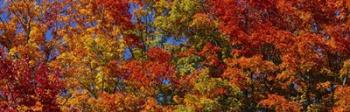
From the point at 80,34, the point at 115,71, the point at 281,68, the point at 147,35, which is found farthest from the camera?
the point at 80,34

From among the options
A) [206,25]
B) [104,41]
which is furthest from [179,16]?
[104,41]

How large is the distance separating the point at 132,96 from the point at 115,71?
90.2 inches

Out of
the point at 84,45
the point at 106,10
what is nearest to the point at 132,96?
the point at 84,45

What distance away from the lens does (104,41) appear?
3538 cm

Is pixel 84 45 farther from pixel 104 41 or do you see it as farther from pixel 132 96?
pixel 132 96

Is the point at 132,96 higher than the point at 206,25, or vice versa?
the point at 206,25

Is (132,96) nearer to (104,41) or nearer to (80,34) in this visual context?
(104,41)

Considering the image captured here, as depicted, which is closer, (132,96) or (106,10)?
(132,96)

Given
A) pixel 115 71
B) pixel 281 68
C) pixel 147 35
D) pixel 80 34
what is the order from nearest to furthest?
1. pixel 281 68
2. pixel 115 71
3. pixel 147 35
4. pixel 80 34

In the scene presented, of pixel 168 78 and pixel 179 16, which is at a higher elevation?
pixel 179 16

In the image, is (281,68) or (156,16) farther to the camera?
(156,16)

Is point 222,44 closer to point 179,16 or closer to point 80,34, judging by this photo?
point 179,16

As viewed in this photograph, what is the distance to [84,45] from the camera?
36125 mm

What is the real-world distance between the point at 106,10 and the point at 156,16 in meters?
2.92
